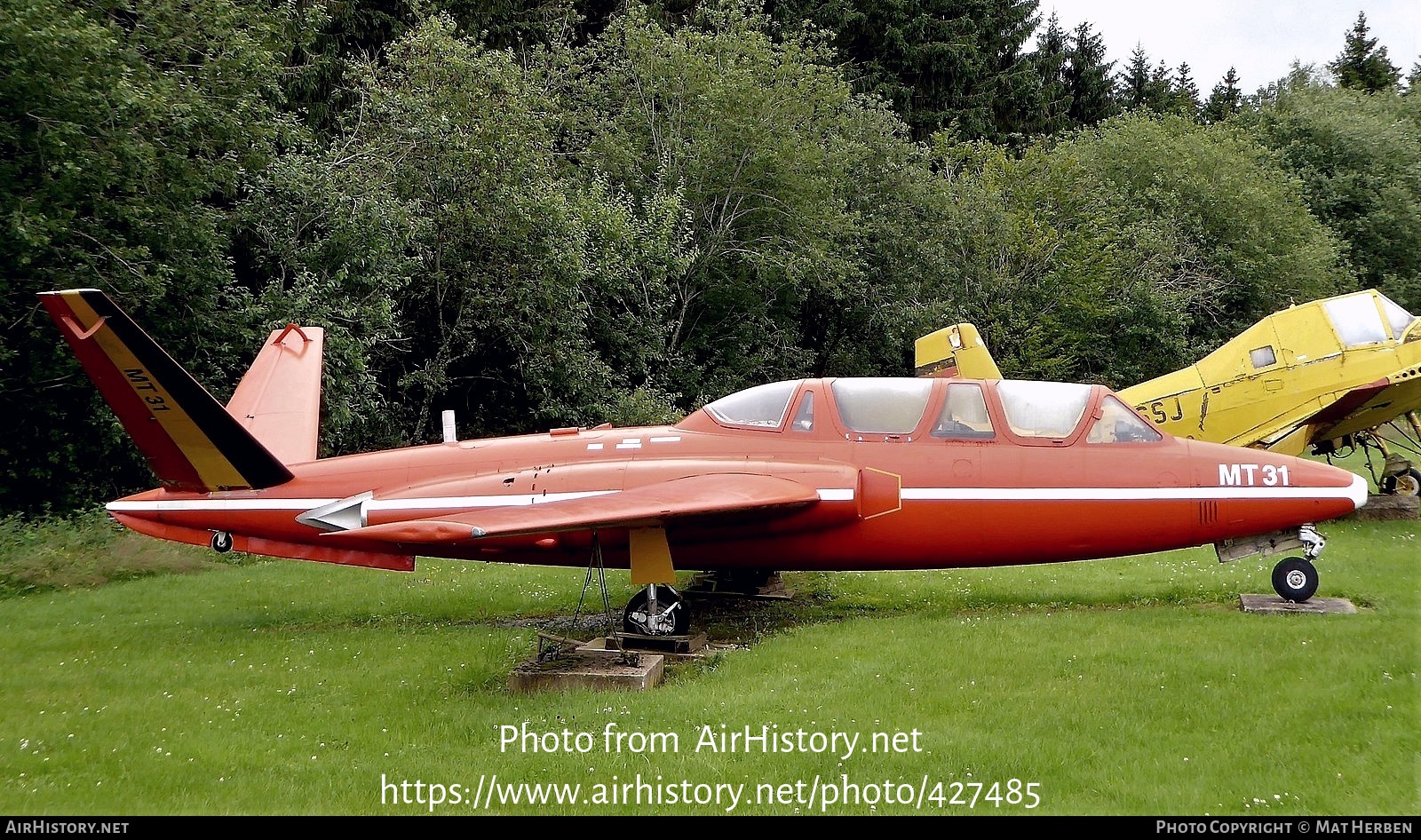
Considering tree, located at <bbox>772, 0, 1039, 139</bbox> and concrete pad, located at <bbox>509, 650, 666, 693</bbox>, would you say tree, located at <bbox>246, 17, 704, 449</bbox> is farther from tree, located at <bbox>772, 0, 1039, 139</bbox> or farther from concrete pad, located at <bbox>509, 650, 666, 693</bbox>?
tree, located at <bbox>772, 0, 1039, 139</bbox>

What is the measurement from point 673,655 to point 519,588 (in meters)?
4.14

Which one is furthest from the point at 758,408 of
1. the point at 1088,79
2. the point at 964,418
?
the point at 1088,79

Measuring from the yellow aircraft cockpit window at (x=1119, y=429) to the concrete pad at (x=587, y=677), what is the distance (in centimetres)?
478

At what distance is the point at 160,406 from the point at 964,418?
7557mm

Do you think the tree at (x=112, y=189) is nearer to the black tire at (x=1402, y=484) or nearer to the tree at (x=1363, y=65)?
the black tire at (x=1402, y=484)

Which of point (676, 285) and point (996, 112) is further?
point (996, 112)

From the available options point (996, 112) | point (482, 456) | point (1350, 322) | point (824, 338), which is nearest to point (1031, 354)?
point (824, 338)

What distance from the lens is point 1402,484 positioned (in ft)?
58.7

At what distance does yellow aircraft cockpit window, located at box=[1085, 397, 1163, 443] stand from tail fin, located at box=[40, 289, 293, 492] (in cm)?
812

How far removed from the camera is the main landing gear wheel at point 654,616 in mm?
9336

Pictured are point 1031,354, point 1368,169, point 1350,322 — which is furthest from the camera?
point 1368,169

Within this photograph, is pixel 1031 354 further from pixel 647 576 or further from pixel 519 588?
pixel 647 576

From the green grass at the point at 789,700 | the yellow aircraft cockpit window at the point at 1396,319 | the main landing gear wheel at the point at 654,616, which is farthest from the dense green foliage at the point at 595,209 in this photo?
the yellow aircraft cockpit window at the point at 1396,319

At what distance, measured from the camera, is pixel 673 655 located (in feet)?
30.1
